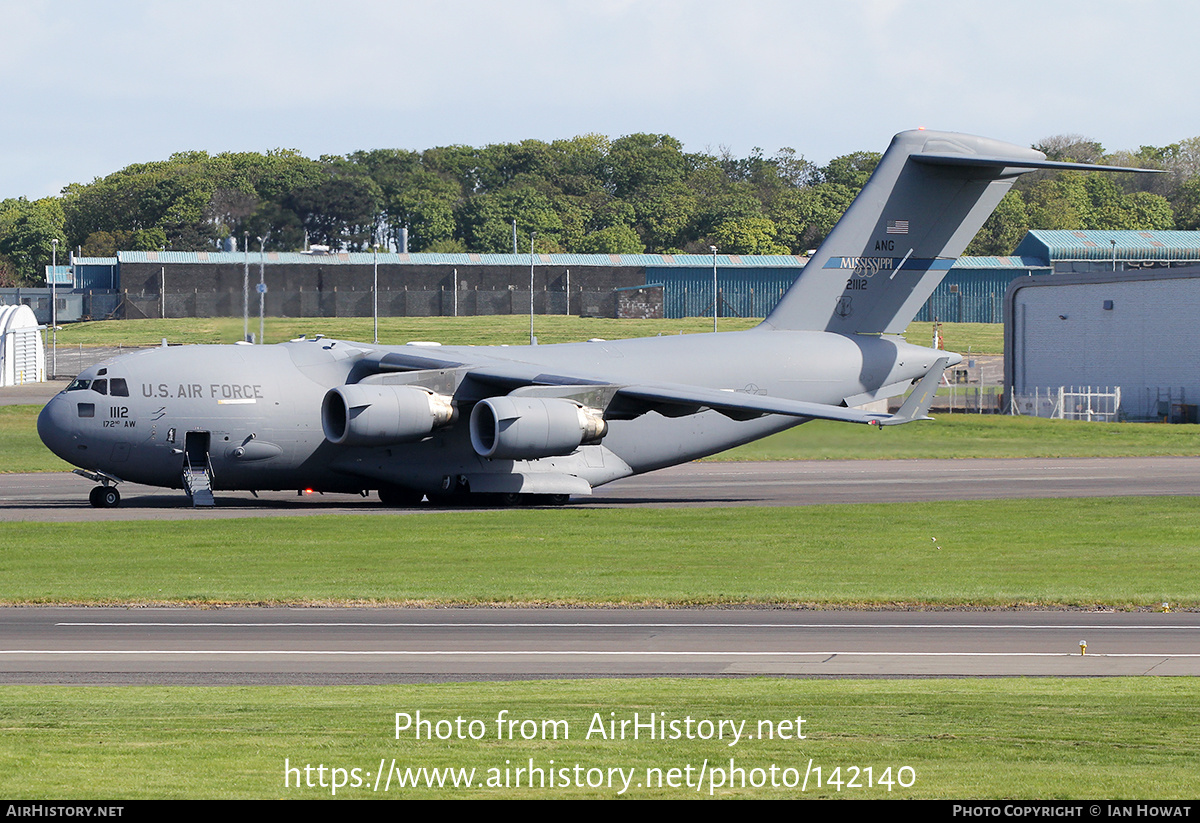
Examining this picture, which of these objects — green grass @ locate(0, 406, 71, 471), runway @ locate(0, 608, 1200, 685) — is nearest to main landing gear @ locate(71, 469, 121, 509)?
green grass @ locate(0, 406, 71, 471)

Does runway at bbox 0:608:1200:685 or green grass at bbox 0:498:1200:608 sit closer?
runway at bbox 0:608:1200:685

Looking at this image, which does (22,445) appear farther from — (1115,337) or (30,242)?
(30,242)

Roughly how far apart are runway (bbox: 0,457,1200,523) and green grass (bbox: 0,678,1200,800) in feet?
62.1

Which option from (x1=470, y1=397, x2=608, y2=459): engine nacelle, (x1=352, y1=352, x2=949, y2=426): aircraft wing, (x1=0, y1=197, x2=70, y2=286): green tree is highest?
(x1=0, y1=197, x2=70, y2=286): green tree

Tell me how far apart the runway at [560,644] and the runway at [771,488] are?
12797 mm

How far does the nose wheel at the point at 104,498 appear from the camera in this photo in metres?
33.6

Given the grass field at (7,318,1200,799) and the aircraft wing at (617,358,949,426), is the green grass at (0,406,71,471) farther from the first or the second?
the aircraft wing at (617,358,949,426)

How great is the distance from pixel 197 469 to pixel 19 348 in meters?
64.6

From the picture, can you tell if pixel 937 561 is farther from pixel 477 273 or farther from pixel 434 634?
pixel 477 273

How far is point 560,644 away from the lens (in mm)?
17641

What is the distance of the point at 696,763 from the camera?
10.1m

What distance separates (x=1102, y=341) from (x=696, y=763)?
67024mm

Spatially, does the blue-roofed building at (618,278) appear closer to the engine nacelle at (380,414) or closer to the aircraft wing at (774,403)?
the engine nacelle at (380,414)

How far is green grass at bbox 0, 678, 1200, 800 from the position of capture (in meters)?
9.33
